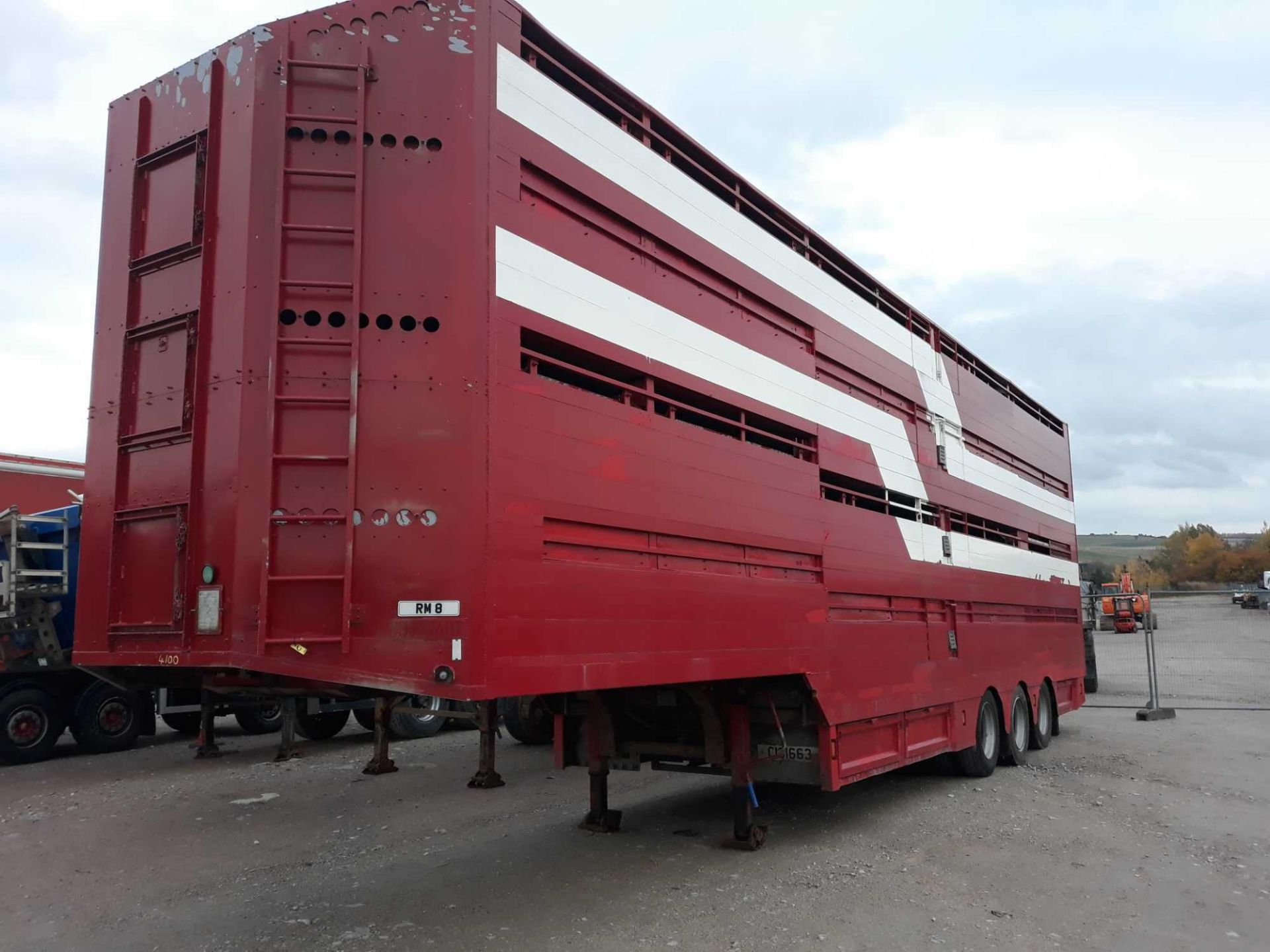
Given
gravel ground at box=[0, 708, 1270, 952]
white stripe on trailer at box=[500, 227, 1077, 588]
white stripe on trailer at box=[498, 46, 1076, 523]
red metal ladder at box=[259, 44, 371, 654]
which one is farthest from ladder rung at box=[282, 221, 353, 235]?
gravel ground at box=[0, 708, 1270, 952]

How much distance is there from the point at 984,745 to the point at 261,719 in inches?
374

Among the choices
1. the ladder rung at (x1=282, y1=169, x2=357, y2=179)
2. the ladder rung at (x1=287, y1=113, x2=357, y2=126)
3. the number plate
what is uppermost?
the ladder rung at (x1=287, y1=113, x2=357, y2=126)

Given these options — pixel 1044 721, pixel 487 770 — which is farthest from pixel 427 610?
pixel 1044 721

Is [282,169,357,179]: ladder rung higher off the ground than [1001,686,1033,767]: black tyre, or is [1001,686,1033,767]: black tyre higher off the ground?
[282,169,357,179]: ladder rung

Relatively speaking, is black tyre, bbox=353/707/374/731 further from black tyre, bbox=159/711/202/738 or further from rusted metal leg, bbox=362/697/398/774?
rusted metal leg, bbox=362/697/398/774

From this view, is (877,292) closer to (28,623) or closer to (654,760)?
(654,760)

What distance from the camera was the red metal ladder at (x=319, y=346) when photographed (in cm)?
381

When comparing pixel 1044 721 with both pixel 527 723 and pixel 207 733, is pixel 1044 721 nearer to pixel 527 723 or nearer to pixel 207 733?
pixel 527 723

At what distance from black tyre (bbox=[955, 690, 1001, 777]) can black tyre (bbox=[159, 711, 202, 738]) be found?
9.73 metres

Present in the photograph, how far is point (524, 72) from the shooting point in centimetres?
440

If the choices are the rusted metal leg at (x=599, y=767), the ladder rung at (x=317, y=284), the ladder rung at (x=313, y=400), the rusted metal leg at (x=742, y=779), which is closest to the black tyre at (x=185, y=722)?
the rusted metal leg at (x=599, y=767)

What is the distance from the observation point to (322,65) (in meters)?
4.16

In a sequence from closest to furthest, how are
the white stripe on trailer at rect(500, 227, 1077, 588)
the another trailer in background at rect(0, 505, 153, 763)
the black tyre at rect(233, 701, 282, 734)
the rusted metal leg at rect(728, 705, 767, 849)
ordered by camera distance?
1. the white stripe on trailer at rect(500, 227, 1077, 588)
2. the rusted metal leg at rect(728, 705, 767, 849)
3. the another trailer in background at rect(0, 505, 153, 763)
4. the black tyre at rect(233, 701, 282, 734)

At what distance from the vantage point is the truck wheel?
1057 centimetres
